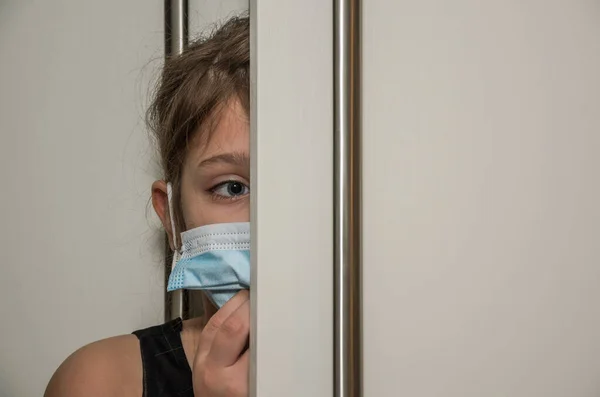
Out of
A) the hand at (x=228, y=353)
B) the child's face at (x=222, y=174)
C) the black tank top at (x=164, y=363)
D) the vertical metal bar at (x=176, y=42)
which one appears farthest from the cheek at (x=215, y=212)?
the vertical metal bar at (x=176, y=42)

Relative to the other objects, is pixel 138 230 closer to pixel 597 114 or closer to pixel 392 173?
pixel 392 173

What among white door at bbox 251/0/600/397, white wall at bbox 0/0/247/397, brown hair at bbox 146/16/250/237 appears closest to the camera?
white door at bbox 251/0/600/397

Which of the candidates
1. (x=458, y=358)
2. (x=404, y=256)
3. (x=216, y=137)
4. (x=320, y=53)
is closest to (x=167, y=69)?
(x=216, y=137)

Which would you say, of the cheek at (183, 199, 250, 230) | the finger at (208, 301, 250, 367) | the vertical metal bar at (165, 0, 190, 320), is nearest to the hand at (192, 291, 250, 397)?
the finger at (208, 301, 250, 367)

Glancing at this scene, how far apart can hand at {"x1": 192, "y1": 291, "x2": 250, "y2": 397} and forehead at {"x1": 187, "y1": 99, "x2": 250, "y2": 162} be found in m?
0.18

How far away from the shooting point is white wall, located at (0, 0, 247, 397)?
1073 millimetres

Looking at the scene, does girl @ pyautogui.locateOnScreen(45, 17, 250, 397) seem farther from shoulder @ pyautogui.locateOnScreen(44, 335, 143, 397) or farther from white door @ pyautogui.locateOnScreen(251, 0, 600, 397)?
white door @ pyautogui.locateOnScreen(251, 0, 600, 397)

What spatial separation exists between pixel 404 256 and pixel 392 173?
98mm

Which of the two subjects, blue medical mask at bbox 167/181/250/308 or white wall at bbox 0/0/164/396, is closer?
blue medical mask at bbox 167/181/250/308

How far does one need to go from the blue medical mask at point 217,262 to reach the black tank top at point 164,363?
20 centimetres

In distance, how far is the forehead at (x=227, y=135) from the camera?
2.44 feet

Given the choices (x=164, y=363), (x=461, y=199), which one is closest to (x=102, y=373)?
(x=164, y=363)

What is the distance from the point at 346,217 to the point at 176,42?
0.57 m

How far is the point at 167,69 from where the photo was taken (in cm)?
95
